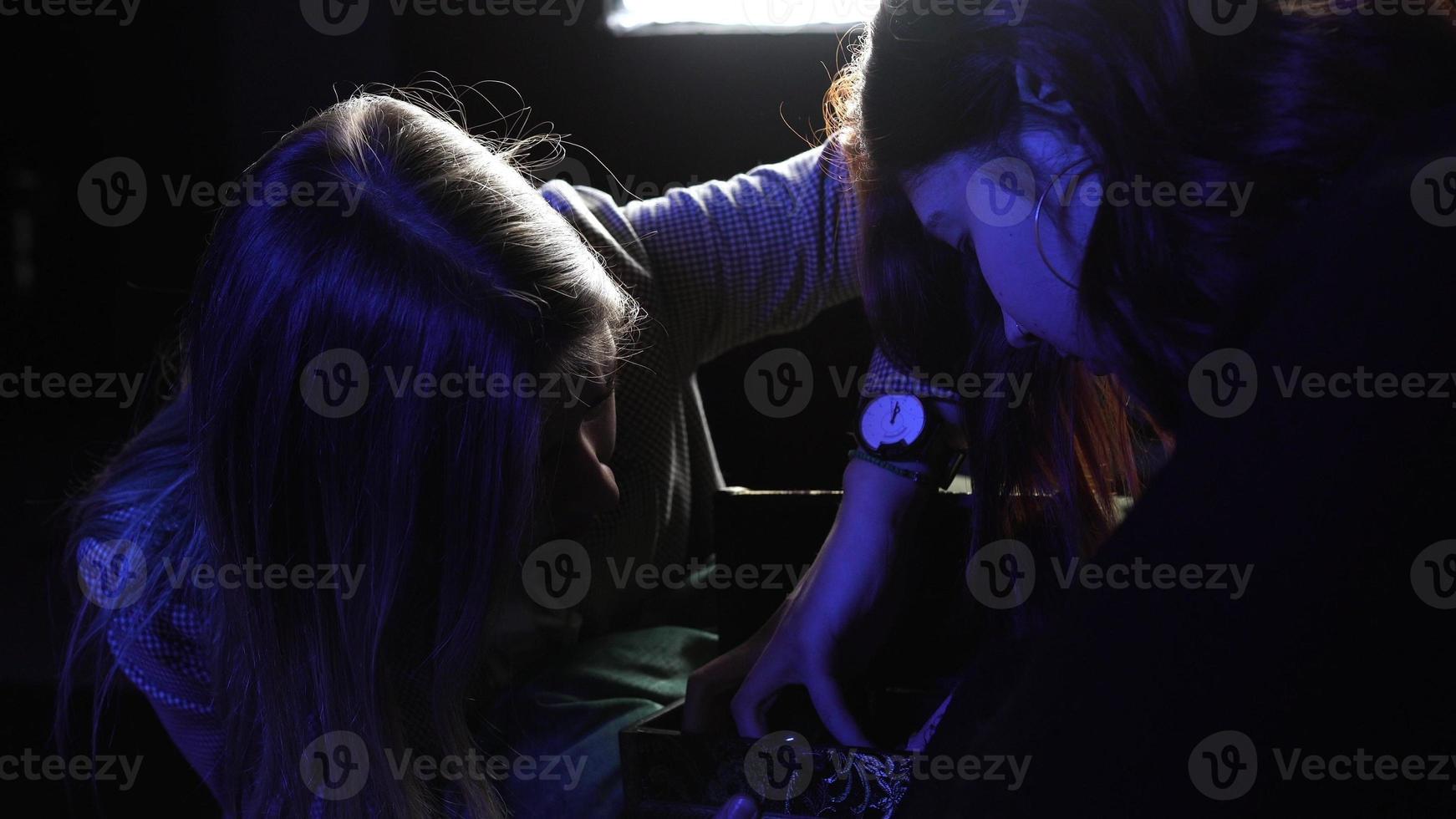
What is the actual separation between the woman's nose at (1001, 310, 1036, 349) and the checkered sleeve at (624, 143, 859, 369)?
0.34m

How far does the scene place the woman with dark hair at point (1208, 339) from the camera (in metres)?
0.43

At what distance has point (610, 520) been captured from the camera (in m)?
1.04

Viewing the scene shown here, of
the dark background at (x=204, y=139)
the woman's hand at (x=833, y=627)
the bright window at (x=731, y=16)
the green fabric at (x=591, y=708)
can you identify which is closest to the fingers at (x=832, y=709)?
the woman's hand at (x=833, y=627)

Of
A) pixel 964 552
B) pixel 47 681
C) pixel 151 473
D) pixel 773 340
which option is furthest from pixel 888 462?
pixel 773 340

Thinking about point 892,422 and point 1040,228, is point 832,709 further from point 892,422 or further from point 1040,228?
point 1040,228

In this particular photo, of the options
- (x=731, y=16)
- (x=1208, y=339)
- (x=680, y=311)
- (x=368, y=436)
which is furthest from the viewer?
(x=731, y=16)

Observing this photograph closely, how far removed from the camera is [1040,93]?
0.67 meters

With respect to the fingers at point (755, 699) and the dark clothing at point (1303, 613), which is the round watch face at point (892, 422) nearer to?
the fingers at point (755, 699)

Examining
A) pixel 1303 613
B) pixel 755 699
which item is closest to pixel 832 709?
pixel 755 699

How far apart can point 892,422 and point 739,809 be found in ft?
1.27

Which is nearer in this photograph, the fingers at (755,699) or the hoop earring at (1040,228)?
the hoop earring at (1040,228)

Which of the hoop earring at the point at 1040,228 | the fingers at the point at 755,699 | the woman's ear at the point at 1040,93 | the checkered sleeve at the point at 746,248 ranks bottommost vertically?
the fingers at the point at 755,699

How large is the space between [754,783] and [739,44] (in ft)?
5.20

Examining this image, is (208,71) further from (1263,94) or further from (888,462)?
(1263,94)
